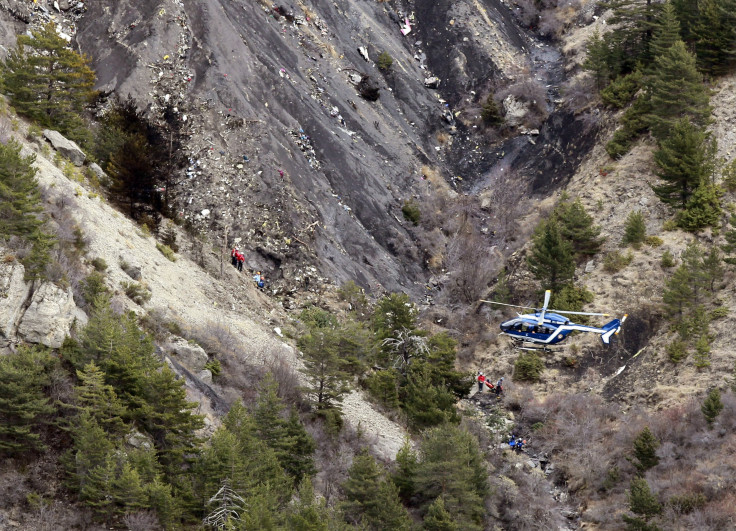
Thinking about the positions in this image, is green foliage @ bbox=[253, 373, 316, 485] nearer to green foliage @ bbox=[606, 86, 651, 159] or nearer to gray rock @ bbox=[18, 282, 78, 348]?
gray rock @ bbox=[18, 282, 78, 348]

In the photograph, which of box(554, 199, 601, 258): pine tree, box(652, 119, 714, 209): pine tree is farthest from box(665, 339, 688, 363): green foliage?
box(652, 119, 714, 209): pine tree

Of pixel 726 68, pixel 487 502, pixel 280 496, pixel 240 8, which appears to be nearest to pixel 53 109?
pixel 240 8

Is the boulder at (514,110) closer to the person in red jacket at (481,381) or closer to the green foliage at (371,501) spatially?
the person in red jacket at (481,381)

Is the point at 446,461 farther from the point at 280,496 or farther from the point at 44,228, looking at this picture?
the point at 44,228

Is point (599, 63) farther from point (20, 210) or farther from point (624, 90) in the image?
point (20, 210)

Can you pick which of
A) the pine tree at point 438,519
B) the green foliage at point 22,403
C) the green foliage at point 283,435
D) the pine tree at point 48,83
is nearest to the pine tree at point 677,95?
the pine tree at point 438,519

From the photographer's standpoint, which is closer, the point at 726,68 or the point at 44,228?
the point at 44,228
